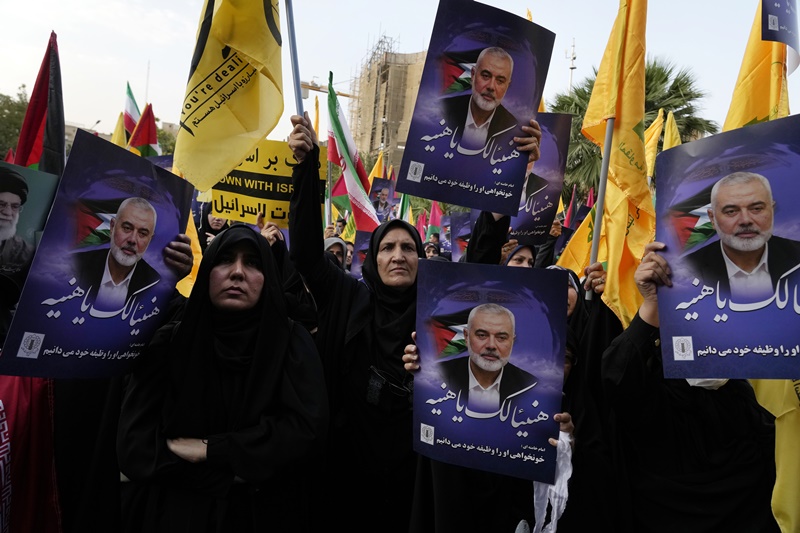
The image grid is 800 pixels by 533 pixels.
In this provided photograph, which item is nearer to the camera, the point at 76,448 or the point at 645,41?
the point at 76,448

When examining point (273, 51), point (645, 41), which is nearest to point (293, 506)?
point (273, 51)

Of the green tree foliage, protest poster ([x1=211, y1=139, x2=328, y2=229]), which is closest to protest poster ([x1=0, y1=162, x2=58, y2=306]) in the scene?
protest poster ([x1=211, y1=139, x2=328, y2=229])

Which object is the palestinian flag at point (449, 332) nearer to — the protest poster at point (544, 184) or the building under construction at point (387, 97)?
the protest poster at point (544, 184)

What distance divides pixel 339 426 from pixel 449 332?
92 centimetres

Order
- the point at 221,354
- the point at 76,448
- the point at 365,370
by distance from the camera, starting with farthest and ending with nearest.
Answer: the point at 365,370 → the point at 76,448 → the point at 221,354

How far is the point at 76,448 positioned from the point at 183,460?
59 centimetres

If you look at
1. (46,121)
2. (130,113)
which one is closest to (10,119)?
(130,113)

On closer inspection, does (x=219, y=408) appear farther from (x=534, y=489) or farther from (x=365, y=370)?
(x=534, y=489)

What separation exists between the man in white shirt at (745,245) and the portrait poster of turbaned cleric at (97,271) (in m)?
1.74

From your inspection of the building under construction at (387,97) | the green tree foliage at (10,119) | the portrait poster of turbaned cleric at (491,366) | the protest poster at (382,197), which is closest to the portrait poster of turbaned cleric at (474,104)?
A: the portrait poster of turbaned cleric at (491,366)

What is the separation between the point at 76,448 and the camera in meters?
2.21

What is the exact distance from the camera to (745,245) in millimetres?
1680

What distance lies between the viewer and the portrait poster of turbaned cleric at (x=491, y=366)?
1916 millimetres

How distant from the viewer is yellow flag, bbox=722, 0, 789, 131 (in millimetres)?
2662
